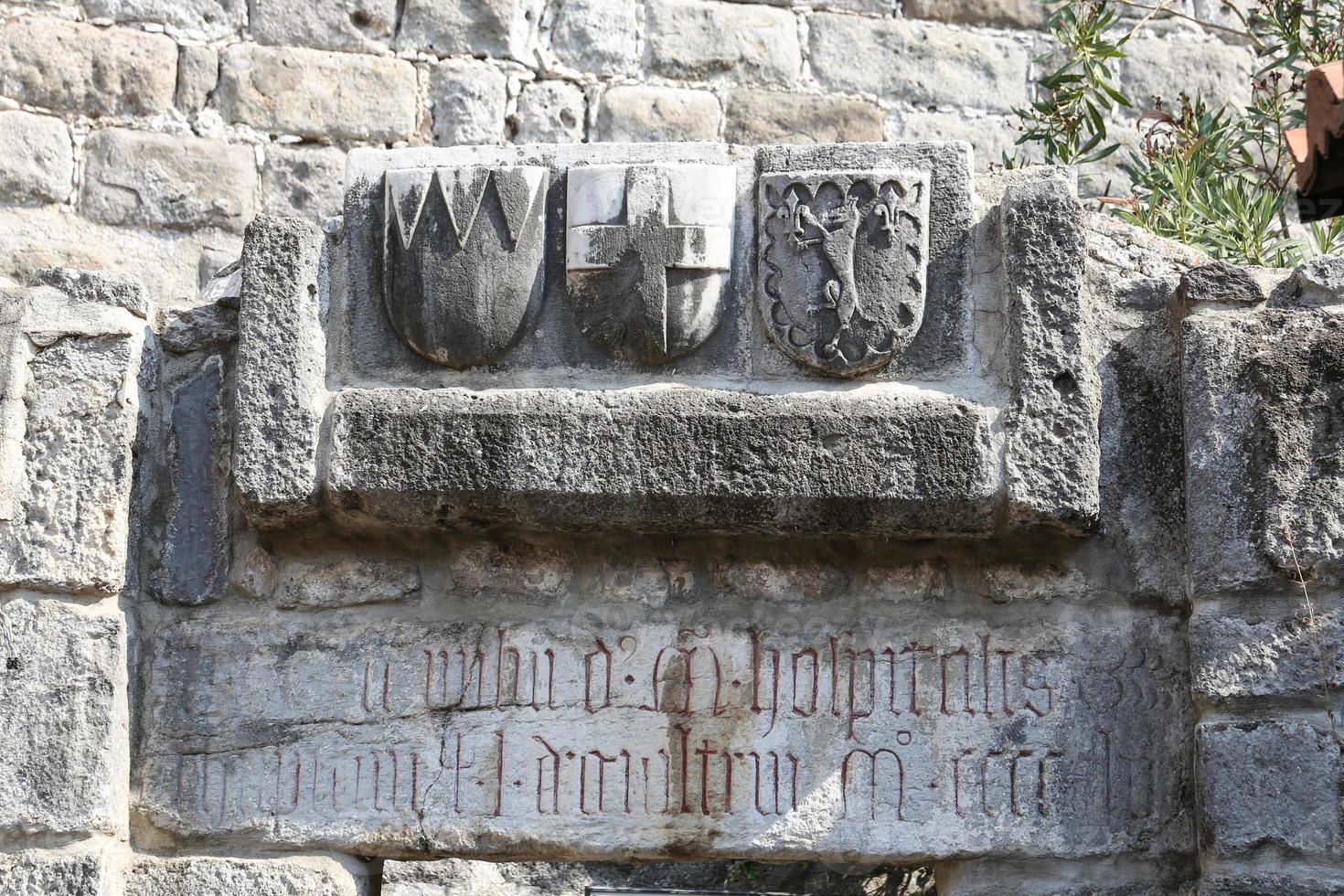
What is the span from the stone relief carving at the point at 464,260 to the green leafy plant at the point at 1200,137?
A: 5.05 feet

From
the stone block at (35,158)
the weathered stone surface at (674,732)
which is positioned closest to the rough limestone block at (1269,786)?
the weathered stone surface at (674,732)

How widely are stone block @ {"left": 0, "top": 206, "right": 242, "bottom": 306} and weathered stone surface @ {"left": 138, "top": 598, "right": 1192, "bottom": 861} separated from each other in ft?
5.46

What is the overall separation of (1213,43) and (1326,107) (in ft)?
8.96

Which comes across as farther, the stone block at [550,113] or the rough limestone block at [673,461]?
the stone block at [550,113]

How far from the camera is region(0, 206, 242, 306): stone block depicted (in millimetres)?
4336

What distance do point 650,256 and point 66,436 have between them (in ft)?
3.45

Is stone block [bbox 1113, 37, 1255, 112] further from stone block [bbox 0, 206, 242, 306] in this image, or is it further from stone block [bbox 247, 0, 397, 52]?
stone block [bbox 0, 206, 242, 306]

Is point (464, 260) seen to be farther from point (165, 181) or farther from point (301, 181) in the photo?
point (165, 181)

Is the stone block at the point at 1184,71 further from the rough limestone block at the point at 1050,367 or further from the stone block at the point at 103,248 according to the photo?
the stone block at the point at 103,248

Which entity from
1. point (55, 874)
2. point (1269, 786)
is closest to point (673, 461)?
point (1269, 786)

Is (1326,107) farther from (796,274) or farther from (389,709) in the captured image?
(389,709)

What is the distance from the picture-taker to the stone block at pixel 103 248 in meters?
4.34

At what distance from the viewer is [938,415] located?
283cm

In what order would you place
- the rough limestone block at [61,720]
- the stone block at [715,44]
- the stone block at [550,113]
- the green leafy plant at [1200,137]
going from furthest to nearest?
the stone block at [715,44]
the stone block at [550,113]
the green leafy plant at [1200,137]
the rough limestone block at [61,720]
